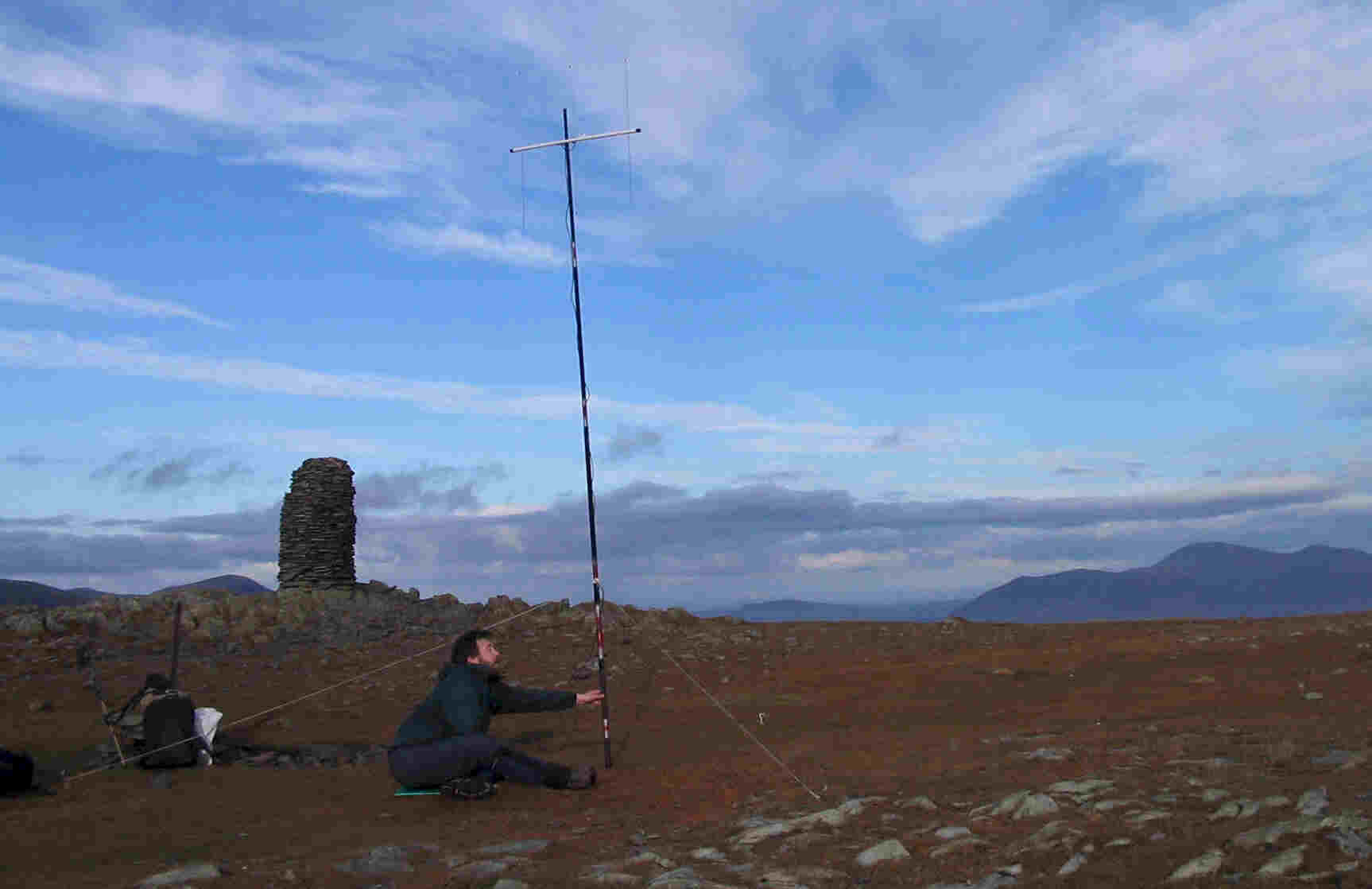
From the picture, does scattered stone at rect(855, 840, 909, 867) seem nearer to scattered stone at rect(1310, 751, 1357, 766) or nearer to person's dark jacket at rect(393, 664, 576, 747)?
scattered stone at rect(1310, 751, 1357, 766)

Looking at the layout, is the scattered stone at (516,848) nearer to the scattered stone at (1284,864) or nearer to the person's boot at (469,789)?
the person's boot at (469,789)

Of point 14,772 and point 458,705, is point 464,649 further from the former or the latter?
point 14,772

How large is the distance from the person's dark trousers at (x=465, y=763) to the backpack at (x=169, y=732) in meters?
3.72

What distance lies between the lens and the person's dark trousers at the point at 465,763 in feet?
34.0

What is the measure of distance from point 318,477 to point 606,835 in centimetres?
2369

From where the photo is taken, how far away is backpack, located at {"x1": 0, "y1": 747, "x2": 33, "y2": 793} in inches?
445

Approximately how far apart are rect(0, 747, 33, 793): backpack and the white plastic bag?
1.84m

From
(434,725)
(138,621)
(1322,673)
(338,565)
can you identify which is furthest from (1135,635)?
(138,621)

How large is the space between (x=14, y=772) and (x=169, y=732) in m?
1.66

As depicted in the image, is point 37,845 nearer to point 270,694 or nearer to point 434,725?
point 434,725

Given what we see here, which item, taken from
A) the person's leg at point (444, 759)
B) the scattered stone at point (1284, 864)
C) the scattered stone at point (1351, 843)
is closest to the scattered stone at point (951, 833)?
the scattered stone at point (1284, 864)

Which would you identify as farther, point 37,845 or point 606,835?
point 37,845

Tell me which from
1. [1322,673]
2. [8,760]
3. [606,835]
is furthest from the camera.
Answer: [1322,673]

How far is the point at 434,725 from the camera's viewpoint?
10.7 meters
